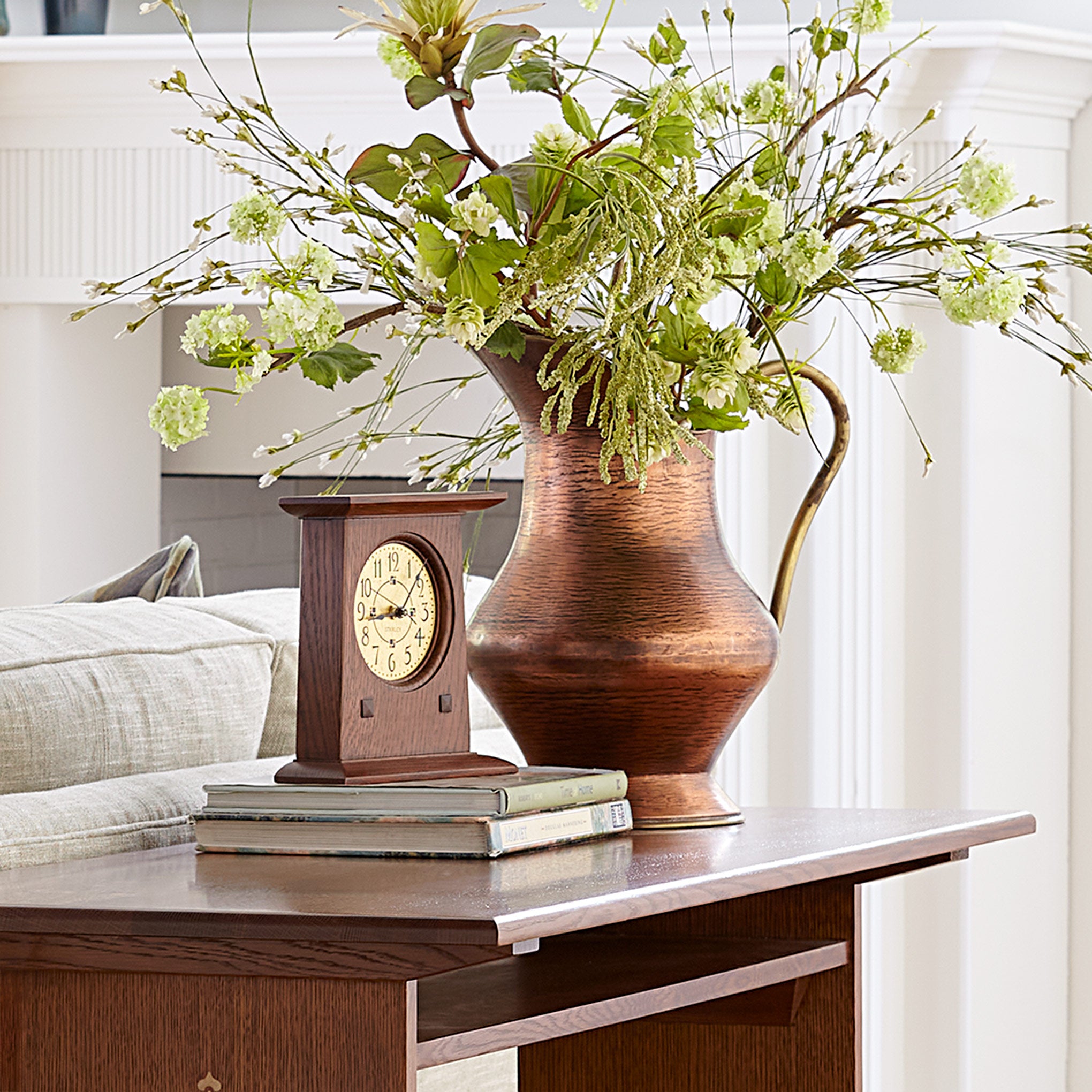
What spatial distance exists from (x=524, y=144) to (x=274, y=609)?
1.81 meters

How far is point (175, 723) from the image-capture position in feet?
4.62

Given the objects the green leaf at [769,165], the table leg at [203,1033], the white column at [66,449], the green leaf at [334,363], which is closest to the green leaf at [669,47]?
the green leaf at [769,165]

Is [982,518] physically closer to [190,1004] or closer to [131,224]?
[131,224]

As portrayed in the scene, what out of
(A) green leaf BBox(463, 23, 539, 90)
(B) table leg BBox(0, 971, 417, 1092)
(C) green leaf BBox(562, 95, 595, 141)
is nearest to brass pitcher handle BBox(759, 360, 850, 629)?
(C) green leaf BBox(562, 95, 595, 141)

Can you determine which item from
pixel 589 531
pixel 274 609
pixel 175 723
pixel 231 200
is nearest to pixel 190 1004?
pixel 175 723

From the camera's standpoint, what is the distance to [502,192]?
1.31 m

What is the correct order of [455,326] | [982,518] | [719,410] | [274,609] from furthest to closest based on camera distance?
[982,518] → [274,609] → [719,410] → [455,326]

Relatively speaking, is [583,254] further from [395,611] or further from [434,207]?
[395,611]

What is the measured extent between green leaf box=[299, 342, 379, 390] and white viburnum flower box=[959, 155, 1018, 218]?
18.7 inches

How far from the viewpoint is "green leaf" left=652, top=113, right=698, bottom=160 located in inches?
53.7

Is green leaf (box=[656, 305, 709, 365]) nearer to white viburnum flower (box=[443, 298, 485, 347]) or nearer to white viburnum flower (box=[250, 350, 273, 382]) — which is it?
white viburnum flower (box=[443, 298, 485, 347])

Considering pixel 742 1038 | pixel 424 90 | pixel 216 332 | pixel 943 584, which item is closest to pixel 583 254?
pixel 424 90

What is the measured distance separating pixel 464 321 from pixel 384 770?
312 millimetres

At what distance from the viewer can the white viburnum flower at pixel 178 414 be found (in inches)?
53.2
